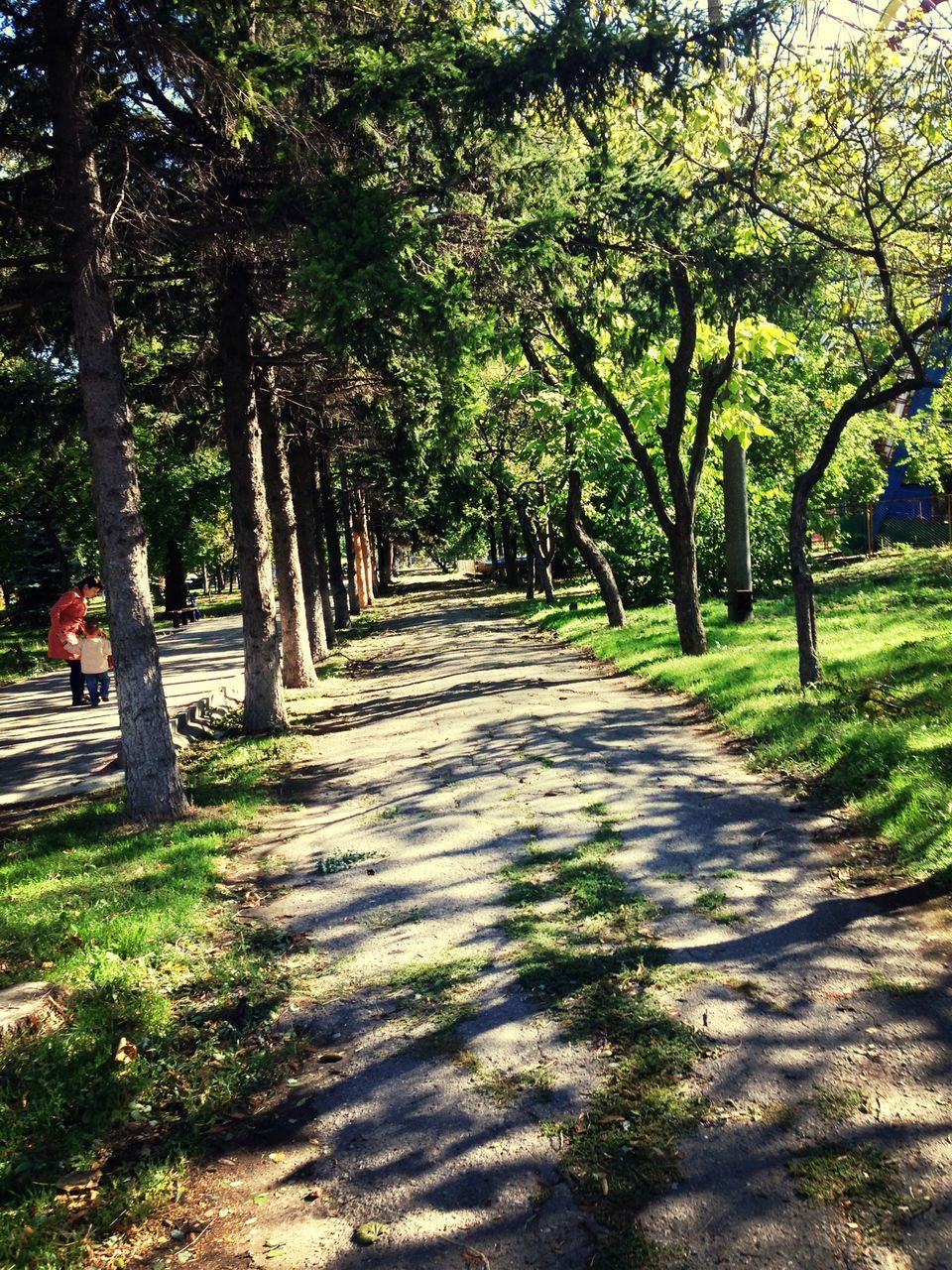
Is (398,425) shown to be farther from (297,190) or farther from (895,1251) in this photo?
(895,1251)

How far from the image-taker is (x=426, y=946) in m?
6.05

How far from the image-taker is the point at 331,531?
27516 mm

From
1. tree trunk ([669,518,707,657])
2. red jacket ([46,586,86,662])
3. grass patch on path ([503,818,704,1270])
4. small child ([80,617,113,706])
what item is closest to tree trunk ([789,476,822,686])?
tree trunk ([669,518,707,657])

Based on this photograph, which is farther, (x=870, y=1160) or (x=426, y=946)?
(x=426, y=946)

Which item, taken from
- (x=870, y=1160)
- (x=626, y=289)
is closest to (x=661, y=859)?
(x=870, y=1160)

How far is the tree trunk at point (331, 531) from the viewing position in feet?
85.6

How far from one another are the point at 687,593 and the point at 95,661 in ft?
32.0

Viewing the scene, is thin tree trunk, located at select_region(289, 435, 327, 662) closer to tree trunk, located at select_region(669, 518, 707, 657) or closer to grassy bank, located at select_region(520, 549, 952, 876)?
grassy bank, located at select_region(520, 549, 952, 876)

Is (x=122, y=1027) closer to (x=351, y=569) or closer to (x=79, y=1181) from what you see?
(x=79, y=1181)

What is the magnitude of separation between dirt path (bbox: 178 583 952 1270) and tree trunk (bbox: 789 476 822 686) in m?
2.26

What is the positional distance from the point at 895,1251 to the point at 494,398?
23290 millimetres

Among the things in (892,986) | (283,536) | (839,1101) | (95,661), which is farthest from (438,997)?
(95,661)

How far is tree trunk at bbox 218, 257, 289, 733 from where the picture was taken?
13062mm

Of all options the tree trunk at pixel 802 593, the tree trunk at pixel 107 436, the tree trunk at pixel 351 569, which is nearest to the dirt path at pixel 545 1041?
the tree trunk at pixel 107 436
